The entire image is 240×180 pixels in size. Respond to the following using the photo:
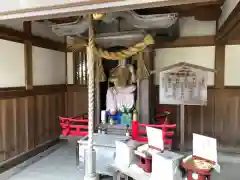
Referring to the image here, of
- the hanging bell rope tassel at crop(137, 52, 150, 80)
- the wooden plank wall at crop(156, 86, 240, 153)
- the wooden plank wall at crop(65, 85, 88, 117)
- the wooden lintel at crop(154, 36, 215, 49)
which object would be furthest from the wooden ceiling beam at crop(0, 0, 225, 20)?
the wooden plank wall at crop(65, 85, 88, 117)

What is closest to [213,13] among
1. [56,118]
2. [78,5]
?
[78,5]

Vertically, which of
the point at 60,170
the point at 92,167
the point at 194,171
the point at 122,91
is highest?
the point at 122,91

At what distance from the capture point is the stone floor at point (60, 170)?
11.8ft

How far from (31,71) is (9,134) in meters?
1.37

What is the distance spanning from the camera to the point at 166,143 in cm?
368

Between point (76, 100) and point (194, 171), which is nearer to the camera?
point (194, 171)

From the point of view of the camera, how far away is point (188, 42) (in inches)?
192

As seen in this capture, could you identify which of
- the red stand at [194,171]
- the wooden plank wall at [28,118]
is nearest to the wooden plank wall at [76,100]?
the wooden plank wall at [28,118]

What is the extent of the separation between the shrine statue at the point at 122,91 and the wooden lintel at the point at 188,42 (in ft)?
3.14

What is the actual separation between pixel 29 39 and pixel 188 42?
343cm

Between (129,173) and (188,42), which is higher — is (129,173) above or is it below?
below

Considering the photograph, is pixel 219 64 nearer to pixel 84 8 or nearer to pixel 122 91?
pixel 122 91

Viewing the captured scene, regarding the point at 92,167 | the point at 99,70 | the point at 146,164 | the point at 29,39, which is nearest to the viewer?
the point at 146,164

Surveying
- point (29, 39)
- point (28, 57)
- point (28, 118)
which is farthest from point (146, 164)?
point (29, 39)
